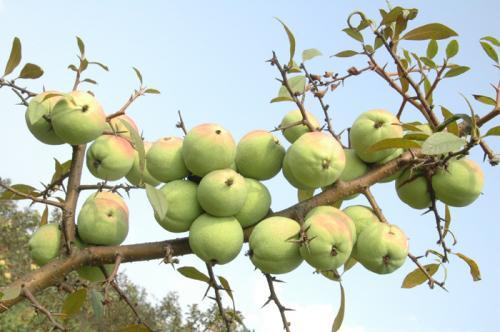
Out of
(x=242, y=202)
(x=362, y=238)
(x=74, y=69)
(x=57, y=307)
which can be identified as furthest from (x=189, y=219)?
(x=57, y=307)

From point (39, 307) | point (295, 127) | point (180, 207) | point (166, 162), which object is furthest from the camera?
point (295, 127)

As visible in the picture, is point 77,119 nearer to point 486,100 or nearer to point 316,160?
point 316,160

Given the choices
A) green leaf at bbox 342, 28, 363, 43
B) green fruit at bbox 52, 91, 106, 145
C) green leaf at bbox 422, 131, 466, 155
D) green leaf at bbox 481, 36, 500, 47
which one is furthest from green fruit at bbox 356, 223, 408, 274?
green fruit at bbox 52, 91, 106, 145

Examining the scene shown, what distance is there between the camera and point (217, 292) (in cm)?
222

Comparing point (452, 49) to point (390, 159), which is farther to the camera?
point (452, 49)

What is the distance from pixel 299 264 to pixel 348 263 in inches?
19.2

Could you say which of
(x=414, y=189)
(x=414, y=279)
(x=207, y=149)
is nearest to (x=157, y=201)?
(x=207, y=149)

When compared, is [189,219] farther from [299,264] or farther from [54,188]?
[54,188]

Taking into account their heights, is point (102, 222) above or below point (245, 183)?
below

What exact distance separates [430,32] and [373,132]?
564 millimetres

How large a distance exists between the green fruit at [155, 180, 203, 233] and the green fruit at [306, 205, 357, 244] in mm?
469

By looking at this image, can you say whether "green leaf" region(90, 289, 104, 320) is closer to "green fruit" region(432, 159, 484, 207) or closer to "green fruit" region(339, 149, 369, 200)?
"green fruit" region(339, 149, 369, 200)

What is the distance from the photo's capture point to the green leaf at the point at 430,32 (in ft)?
7.80

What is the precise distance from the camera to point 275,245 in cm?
197
